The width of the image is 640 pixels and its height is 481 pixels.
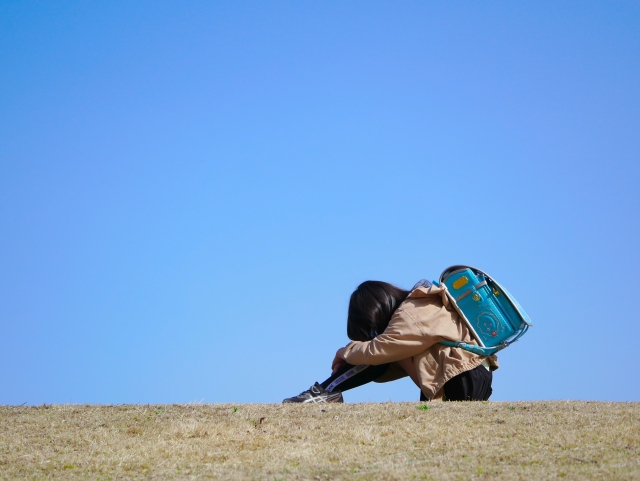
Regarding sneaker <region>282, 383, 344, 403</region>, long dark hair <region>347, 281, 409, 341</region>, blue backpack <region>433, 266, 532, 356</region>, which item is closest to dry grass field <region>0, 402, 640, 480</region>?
sneaker <region>282, 383, 344, 403</region>

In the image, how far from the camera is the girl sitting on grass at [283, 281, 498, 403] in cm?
858

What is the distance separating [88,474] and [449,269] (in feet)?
15.2

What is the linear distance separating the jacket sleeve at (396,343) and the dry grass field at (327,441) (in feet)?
1.80

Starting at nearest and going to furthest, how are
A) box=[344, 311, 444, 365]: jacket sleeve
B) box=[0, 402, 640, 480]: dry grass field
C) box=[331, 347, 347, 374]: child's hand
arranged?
1. box=[0, 402, 640, 480]: dry grass field
2. box=[344, 311, 444, 365]: jacket sleeve
3. box=[331, 347, 347, 374]: child's hand

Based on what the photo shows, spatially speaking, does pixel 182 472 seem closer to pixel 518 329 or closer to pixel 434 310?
pixel 434 310

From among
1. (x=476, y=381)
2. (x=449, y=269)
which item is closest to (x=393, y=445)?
(x=476, y=381)

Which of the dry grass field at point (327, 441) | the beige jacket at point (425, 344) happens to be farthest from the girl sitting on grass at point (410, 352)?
the dry grass field at point (327, 441)

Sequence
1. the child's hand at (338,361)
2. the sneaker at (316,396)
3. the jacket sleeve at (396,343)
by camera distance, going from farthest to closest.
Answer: the child's hand at (338,361) → the sneaker at (316,396) → the jacket sleeve at (396,343)

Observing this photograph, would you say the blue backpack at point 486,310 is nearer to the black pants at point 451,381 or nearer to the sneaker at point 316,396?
the black pants at point 451,381

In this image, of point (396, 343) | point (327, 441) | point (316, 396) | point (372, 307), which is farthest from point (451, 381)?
point (327, 441)

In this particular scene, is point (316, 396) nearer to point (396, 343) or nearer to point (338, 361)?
point (338, 361)

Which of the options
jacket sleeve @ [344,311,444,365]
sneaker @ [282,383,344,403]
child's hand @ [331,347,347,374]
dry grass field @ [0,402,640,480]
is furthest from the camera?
child's hand @ [331,347,347,374]

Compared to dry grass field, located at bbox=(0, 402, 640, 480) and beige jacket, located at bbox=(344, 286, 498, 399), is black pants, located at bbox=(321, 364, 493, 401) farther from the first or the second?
dry grass field, located at bbox=(0, 402, 640, 480)

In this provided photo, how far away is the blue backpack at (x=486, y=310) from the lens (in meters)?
8.77
